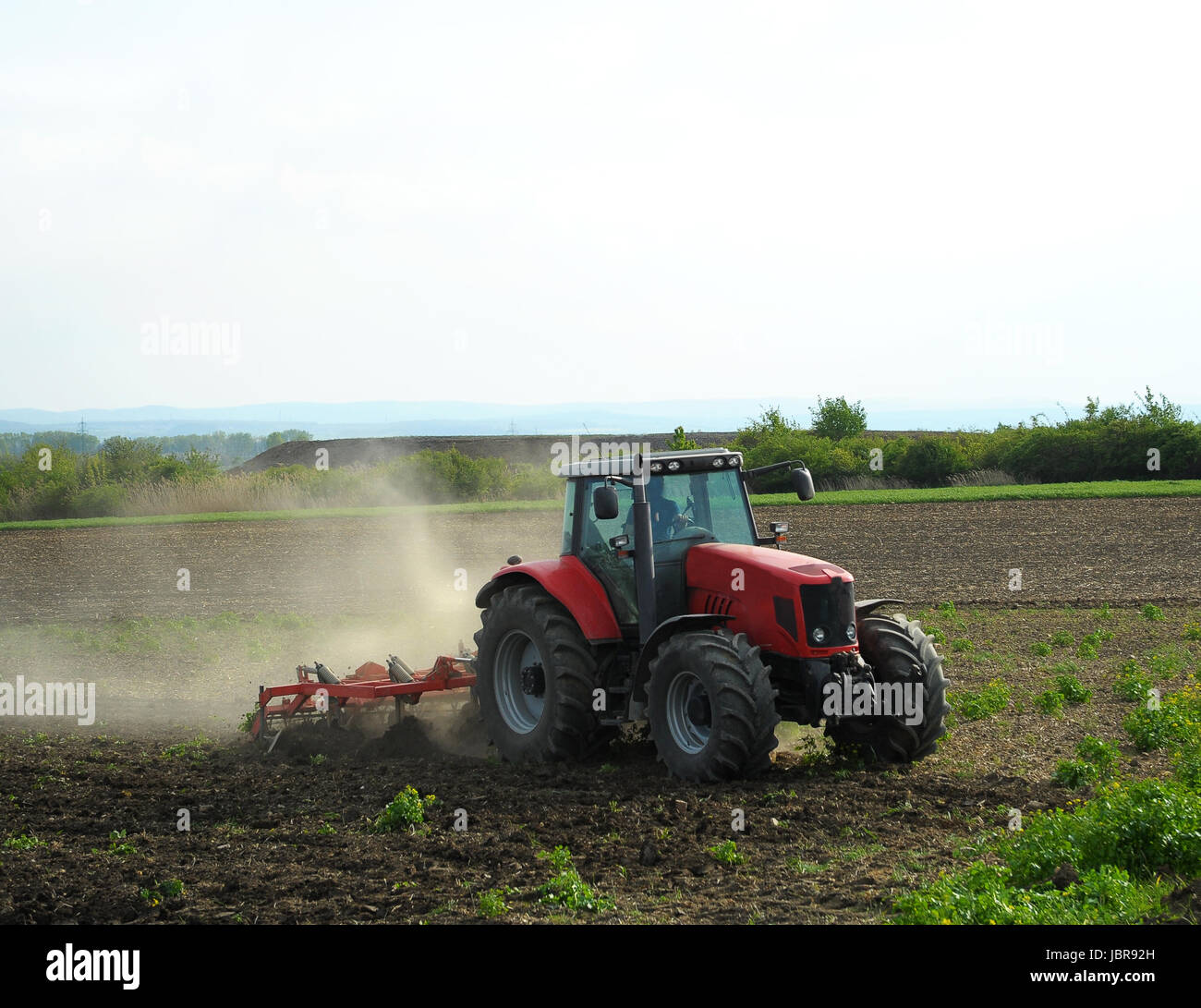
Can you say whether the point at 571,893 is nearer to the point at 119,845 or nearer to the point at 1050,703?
the point at 119,845

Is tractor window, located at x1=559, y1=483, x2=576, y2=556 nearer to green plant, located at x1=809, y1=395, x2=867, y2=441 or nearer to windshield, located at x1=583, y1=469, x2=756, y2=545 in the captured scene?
windshield, located at x1=583, y1=469, x2=756, y2=545

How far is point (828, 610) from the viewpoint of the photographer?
8555mm

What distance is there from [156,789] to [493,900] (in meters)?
4.19

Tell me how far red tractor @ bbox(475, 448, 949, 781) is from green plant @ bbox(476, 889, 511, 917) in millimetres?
2410

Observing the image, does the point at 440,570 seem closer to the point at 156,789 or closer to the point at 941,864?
the point at 156,789

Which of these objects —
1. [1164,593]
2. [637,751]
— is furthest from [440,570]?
[637,751]

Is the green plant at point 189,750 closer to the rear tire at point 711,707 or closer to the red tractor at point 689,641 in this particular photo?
the red tractor at point 689,641

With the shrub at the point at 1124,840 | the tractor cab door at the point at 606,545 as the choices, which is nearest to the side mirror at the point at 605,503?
the tractor cab door at the point at 606,545

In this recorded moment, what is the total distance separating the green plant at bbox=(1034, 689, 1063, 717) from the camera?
10.8 metres

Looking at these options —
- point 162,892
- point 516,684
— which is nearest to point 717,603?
point 516,684

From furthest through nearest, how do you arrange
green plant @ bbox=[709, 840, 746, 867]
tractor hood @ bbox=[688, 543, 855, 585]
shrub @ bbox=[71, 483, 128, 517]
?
shrub @ bbox=[71, 483, 128, 517]
tractor hood @ bbox=[688, 543, 855, 585]
green plant @ bbox=[709, 840, 746, 867]

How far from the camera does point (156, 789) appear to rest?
9141mm

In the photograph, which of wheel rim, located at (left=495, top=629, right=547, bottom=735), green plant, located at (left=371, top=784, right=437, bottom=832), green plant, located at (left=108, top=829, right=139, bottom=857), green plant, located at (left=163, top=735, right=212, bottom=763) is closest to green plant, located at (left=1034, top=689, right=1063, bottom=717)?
wheel rim, located at (left=495, top=629, right=547, bottom=735)

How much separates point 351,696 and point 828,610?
4.46 meters
